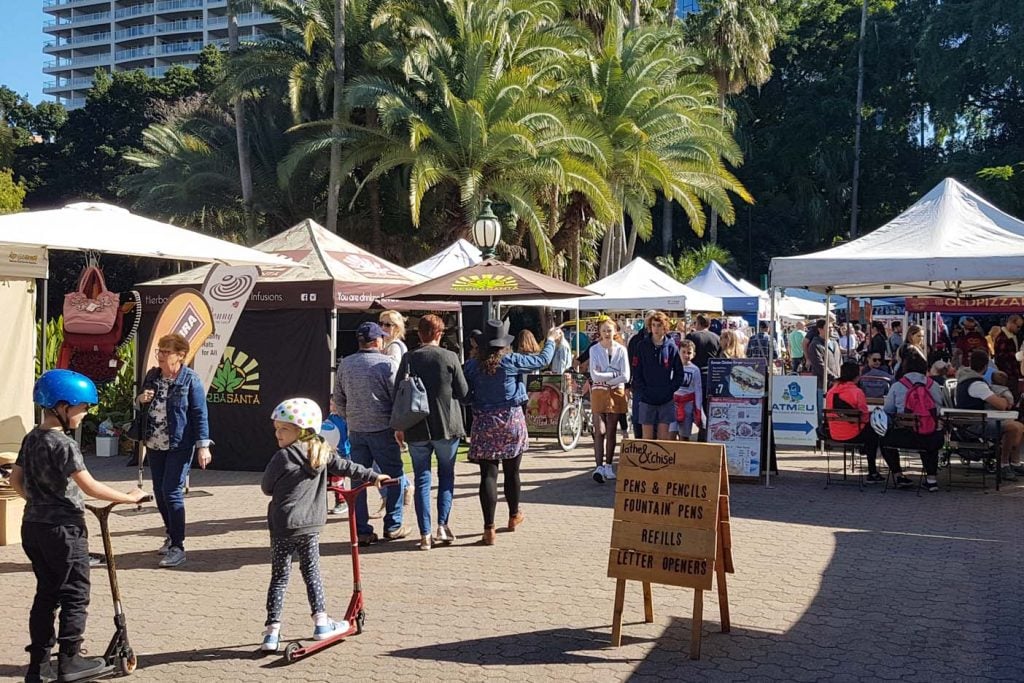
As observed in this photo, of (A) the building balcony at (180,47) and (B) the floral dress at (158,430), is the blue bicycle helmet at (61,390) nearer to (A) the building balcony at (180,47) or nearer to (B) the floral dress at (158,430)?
(B) the floral dress at (158,430)

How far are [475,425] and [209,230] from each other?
27.0 metres

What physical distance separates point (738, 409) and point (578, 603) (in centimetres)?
560

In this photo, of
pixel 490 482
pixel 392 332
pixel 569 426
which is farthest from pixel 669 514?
pixel 569 426

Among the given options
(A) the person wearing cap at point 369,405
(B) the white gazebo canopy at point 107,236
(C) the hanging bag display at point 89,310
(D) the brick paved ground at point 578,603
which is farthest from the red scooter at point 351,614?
(C) the hanging bag display at point 89,310

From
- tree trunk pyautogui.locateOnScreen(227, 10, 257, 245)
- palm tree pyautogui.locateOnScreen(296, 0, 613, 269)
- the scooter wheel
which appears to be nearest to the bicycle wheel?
the scooter wheel

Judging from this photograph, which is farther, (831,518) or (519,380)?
(831,518)

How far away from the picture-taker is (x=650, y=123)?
28578 mm

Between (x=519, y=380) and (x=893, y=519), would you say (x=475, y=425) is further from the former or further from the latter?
(x=893, y=519)

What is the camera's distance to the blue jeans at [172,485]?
746 cm

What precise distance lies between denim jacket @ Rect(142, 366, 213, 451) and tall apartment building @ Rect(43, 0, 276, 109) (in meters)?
110

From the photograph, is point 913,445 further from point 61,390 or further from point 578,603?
point 61,390

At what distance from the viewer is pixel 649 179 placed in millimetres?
29609

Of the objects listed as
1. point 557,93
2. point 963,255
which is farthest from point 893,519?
point 557,93

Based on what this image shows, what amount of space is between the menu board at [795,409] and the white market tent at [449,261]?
5.77m
